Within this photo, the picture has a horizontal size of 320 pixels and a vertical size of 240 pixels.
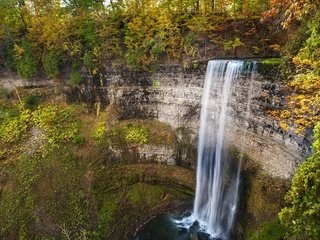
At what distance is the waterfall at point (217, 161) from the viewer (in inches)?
551

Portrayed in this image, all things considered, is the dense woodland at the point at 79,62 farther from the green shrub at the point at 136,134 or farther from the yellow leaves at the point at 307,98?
the yellow leaves at the point at 307,98

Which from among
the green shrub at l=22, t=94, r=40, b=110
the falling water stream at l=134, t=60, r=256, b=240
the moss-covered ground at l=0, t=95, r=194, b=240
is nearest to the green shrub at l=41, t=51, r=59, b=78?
the green shrub at l=22, t=94, r=40, b=110

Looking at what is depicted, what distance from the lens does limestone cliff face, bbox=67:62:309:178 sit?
39.2ft

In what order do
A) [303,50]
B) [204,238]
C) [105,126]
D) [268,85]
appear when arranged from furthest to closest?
[105,126]
[204,238]
[268,85]
[303,50]

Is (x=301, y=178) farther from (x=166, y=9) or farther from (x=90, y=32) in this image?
(x=90, y=32)

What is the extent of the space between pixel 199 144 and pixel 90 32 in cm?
1082

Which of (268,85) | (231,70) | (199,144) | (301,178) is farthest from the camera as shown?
(199,144)

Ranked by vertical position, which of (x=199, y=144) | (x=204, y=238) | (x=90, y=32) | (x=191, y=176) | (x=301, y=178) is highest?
(x=90, y=32)

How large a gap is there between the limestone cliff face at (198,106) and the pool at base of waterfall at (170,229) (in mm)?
4903

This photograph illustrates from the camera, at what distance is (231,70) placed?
520 inches

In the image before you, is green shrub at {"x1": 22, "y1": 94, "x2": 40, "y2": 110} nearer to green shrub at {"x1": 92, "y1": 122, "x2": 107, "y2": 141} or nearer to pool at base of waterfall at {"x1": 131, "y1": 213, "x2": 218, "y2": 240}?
green shrub at {"x1": 92, "y1": 122, "x2": 107, "y2": 141}

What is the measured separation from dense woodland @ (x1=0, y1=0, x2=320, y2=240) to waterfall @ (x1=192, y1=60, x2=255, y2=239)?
2210 millimetres

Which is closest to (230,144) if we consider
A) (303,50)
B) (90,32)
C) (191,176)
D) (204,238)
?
(191,176)

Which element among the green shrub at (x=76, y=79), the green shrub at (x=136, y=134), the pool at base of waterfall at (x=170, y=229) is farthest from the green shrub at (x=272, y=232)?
the green shrub at (x=76, y=79)
